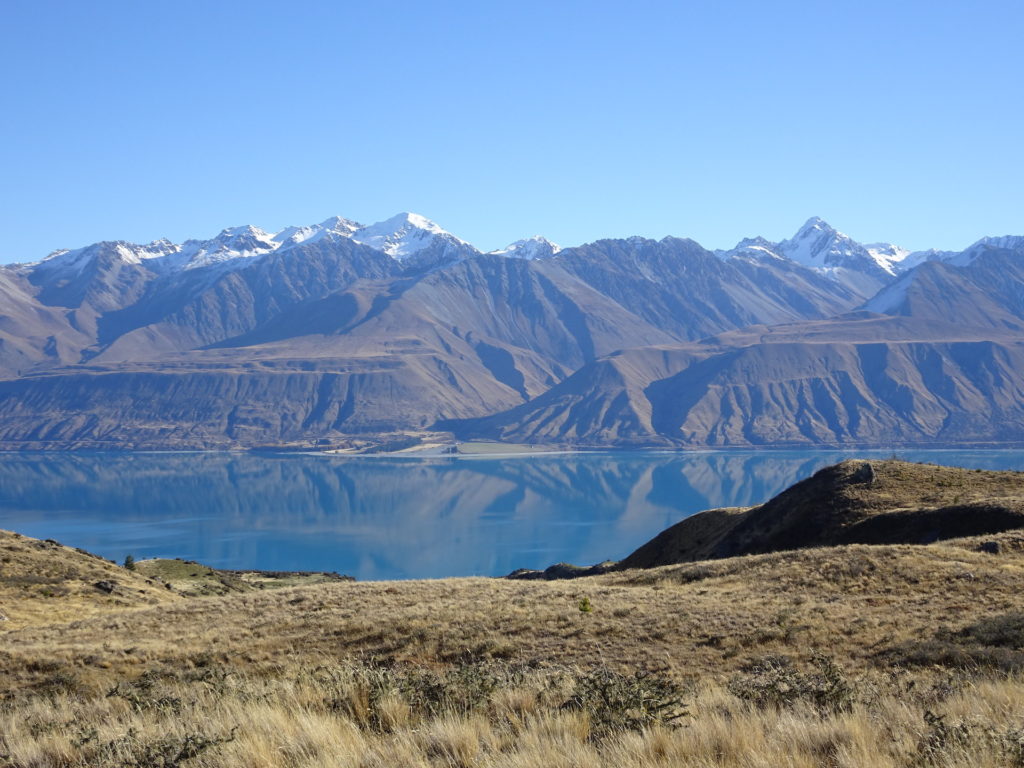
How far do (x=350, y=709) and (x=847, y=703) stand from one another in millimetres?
5109

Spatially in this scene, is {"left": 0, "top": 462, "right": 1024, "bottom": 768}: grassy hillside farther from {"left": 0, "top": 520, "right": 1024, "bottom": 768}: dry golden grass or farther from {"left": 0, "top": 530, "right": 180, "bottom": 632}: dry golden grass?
{"left": 0, "top": 530, "right": 180, "bottom": 632}: dry golden grass

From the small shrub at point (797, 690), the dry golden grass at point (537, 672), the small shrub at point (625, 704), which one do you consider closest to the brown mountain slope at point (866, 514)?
the dry golden grass at point (537, 672)

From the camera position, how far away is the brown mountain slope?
106 ft

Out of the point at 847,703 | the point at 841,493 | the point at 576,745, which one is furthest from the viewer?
the point at 841,493

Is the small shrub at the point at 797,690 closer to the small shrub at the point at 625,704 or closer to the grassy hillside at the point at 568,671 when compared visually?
the grassy hillside at the point at 568,671

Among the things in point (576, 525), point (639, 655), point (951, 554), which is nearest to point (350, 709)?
point (639, 655)

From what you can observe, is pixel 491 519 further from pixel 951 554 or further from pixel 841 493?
pixel 951 554

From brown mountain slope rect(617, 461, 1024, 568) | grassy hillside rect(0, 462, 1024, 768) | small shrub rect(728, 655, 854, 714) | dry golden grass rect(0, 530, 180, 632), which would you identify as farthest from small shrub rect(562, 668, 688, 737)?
dry golden grass rect(0, 530, 180, 632)

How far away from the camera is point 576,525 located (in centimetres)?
16588

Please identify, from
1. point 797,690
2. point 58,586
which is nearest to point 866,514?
point 797,690

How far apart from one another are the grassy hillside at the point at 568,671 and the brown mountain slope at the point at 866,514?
5.49 metres

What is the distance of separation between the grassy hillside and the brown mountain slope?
5.49 m

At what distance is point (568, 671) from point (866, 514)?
26.0 m

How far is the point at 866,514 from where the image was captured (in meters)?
36.2
